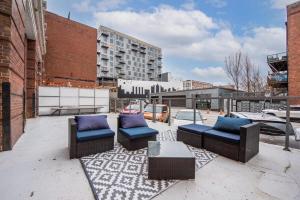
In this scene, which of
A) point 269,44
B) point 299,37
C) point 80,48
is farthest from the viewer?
point 80,48

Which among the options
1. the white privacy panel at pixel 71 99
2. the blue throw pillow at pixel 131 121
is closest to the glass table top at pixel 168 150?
the blue throw pillow at pixel 131 121

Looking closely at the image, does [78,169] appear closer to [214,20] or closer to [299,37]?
[214,20]

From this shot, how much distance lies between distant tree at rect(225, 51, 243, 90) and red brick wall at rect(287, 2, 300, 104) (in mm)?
3771

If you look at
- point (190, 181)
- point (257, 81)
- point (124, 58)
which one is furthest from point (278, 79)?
point (124, 58)

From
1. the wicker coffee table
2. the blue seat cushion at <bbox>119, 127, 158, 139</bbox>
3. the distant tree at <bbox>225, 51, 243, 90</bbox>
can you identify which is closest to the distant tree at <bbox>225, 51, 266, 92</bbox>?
the distant tree at <bbox>225, 51, 243, 90</bbox>

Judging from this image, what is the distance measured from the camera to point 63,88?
11172 millimetres

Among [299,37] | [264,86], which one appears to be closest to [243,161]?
[299,37]

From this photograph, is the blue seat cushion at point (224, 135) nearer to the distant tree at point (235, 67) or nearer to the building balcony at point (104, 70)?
the distant tree at point (235, 67)

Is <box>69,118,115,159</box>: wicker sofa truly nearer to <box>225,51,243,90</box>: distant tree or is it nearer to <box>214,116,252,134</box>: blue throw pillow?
<box>214,116,252,134</box>: blue throw pillow

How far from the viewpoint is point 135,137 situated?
353 centimetres

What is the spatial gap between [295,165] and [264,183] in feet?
3.75

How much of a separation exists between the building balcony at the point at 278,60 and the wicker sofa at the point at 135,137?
58.1 ft

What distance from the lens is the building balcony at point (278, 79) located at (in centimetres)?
1479

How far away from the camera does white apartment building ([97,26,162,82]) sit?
38.8 m
